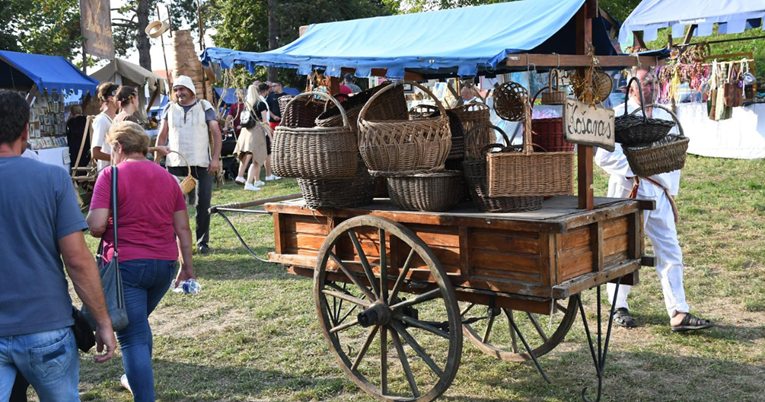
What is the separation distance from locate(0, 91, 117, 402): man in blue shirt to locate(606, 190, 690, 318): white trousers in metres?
3.76

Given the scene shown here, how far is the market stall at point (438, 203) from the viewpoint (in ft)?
11.6

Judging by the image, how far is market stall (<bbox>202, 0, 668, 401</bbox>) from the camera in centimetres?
353

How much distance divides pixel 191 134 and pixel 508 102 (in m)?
3.86

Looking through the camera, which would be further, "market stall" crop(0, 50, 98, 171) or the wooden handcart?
"market stall" crop(0, 50, 98, 171)

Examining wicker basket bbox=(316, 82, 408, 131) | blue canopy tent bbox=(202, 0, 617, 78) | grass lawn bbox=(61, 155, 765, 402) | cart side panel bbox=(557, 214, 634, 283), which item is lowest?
grass lawn bbox=(61, 155, 765, 402)

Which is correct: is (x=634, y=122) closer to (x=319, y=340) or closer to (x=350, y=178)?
(x=350, y=178)

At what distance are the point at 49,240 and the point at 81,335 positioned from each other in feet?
1.31

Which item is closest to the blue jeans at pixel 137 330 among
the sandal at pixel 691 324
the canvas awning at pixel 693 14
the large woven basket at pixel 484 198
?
the large woven basket at pixel 484 198

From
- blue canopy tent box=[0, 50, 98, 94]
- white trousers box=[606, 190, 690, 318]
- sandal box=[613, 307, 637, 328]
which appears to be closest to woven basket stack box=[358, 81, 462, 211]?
white trousers box=[606, 190, 690, 318]

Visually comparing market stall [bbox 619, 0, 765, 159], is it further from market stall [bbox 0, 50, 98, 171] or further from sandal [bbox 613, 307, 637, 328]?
market stall [bbox 0, 50, 98, 171]

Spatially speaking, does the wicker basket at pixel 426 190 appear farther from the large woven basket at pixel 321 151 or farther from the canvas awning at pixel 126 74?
the canvas awning at pixel 126 74

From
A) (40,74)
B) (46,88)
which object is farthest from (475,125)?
(40,74)

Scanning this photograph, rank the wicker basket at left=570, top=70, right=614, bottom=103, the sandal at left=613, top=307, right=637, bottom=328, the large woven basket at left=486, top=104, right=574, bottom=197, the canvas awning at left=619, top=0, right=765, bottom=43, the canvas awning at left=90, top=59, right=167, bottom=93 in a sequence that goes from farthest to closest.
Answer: the canvas awning at left=90, top=59, right=167, bottom=93 < the canvas awning at left=619, top=0, right=765, bottom=43 < the sandal at left=613, top=307, right=637, bottom=328 < the wicker basket at left=570, top=70, right=614, bottom=103 < the large woven basket at left=486, top=104, right=574, bottom=197

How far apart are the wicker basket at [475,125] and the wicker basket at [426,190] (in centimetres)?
29
